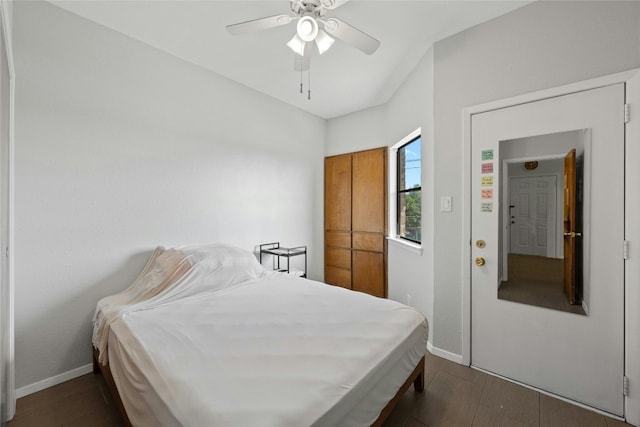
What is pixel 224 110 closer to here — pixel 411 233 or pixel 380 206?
pixel 380 206

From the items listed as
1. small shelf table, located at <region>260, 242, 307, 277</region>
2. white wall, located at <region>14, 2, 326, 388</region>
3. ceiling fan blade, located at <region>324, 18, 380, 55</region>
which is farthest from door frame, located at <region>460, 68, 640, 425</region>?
white wall, located at <region>14, 2, 326, 388</region>

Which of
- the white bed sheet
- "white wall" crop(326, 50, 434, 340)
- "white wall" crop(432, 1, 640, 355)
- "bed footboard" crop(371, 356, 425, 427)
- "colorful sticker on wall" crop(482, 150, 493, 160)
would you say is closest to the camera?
the white bed sheet

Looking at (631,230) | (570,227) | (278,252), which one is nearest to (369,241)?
(278,252)

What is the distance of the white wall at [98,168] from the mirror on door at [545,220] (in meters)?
2.67

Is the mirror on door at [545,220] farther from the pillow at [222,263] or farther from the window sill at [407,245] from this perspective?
the pillow at [222,263]

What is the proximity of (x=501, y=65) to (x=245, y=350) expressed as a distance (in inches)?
105

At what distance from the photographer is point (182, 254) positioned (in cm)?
234

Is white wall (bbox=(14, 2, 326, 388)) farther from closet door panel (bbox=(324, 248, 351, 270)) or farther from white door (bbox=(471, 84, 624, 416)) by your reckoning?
white door (bbox=(471, 84, 624, 416))

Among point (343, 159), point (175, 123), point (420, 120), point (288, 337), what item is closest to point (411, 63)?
point (420, 120)

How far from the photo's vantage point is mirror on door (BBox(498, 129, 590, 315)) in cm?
185

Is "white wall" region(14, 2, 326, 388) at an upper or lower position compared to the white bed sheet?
upper

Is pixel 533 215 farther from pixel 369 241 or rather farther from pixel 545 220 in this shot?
pixel 369 241

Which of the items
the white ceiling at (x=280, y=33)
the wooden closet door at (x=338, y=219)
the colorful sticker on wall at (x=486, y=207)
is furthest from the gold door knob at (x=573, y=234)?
the wooden closet door at (x=338, y=219)

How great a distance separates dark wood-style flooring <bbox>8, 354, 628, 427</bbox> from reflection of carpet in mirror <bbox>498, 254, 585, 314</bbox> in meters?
0.64
